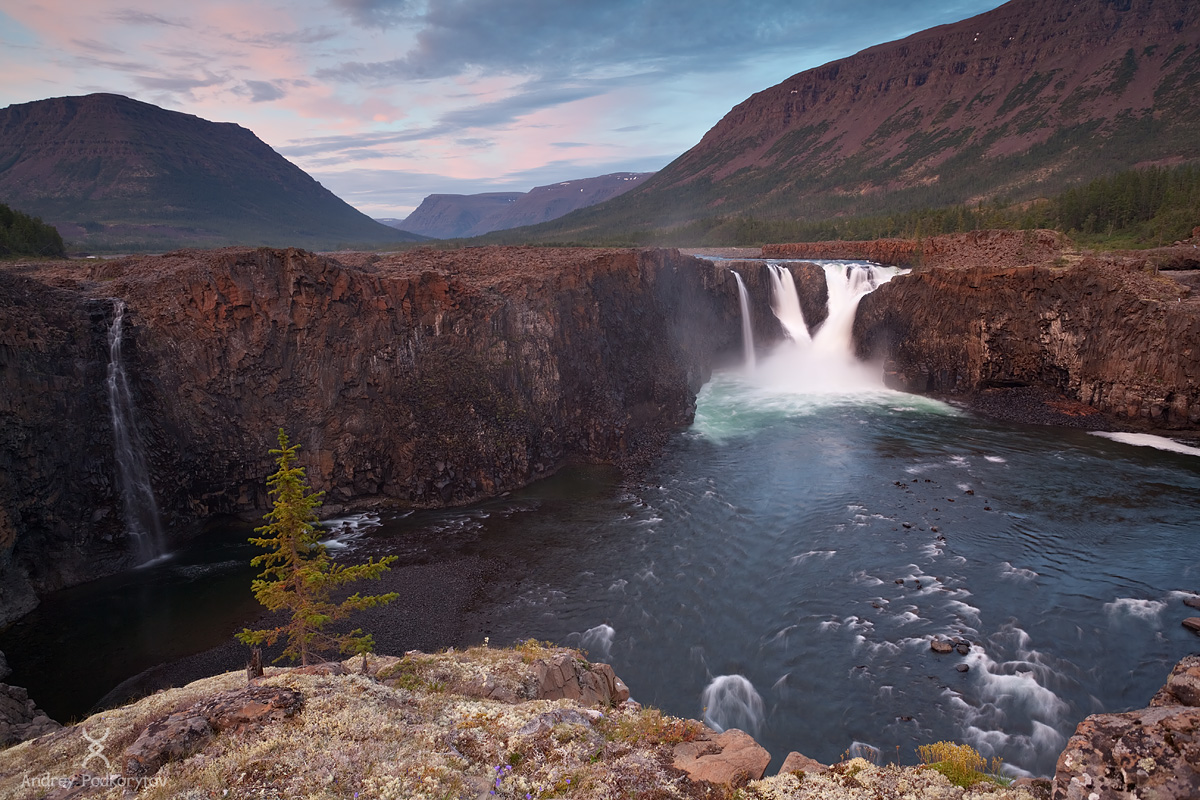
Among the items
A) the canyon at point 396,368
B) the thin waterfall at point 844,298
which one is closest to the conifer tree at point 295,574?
the canyon at point 396,368

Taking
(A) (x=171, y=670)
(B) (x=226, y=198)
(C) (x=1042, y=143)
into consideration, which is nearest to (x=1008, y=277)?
(A) (x=171, y=670)

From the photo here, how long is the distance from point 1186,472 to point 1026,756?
2791cm

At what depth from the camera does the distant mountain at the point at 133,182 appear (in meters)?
135

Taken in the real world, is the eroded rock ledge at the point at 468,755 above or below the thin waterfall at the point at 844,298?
below

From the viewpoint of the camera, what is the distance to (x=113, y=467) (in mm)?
27656

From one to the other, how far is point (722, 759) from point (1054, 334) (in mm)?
48258

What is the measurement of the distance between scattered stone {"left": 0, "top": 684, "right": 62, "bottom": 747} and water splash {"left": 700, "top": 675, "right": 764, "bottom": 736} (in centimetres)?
1757

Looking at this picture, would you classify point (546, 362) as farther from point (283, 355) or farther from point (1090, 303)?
point (1090, 303)

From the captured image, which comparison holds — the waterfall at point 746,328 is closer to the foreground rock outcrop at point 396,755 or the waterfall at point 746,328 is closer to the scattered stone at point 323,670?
the foreground rock outcrop at point 396,755

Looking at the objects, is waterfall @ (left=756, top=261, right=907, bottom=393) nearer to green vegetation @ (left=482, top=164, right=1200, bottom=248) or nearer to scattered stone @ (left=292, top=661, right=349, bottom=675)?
green vegetation @ (left=482, top=164, right=1200, bottom=248)

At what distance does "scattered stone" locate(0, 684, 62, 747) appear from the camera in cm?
1441

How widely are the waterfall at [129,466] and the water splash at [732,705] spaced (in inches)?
1081

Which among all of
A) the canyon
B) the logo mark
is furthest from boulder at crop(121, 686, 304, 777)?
the canyon

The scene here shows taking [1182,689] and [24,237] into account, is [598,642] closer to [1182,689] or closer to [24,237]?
[1182,689]
